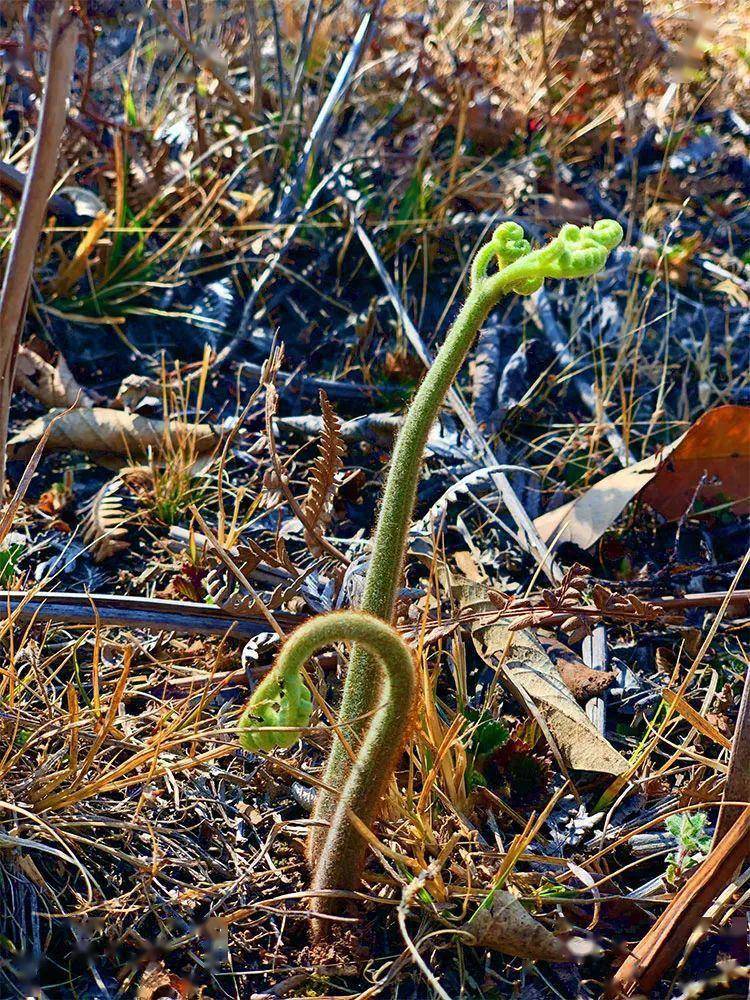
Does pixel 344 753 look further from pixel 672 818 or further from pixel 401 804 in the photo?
pixel 672 818

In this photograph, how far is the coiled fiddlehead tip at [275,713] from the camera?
1224 mm

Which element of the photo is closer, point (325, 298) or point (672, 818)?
point (672, 818)

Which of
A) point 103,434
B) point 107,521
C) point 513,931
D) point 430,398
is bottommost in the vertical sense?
point 513,931

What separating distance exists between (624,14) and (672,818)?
297 cm

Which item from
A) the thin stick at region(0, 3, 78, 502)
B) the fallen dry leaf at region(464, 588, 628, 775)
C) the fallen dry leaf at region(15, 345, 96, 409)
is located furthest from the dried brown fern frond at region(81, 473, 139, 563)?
the fallen dry leaf at region(464, 588, 628, 775)

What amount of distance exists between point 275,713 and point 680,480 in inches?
58.6

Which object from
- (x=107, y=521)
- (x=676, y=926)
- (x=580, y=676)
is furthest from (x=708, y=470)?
(x=107, y=521)

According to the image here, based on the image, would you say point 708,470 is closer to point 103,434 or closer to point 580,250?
point 580,250

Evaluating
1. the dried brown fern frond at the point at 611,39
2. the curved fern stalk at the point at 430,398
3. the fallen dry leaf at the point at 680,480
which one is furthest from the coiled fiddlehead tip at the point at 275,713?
the dried brown fern frond at the point at 611,39

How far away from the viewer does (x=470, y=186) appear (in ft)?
10.6

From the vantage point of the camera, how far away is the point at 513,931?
1511mm

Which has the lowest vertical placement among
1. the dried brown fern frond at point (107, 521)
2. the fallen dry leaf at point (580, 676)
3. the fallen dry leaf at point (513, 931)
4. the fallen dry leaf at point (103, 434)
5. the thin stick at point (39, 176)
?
the fallen dry leaf at point (513, 931)

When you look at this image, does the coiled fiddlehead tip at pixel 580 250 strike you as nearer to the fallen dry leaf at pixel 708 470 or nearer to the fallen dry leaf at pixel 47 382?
the fallen dry leaf at pixel 708 470

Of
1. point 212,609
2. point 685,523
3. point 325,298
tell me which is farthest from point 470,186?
point 212,609
